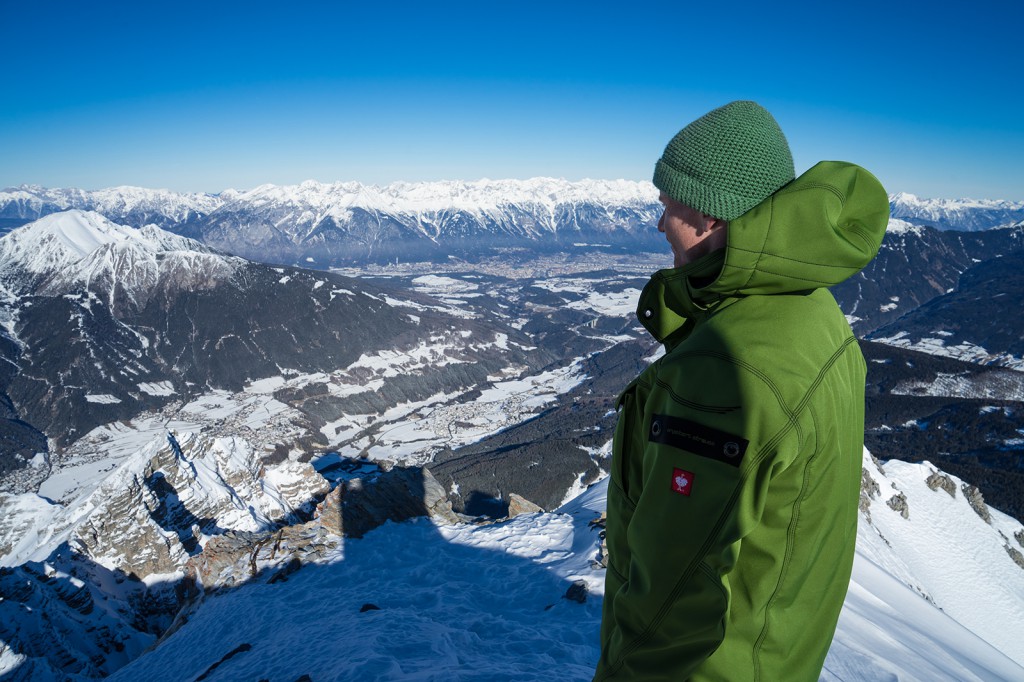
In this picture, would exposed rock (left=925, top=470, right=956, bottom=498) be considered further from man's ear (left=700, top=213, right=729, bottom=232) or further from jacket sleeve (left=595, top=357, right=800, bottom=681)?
man's ear (left=700, top=213, right=729, bottom=232)

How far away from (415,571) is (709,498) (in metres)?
20.3

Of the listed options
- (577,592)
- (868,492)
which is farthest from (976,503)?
(577,592)

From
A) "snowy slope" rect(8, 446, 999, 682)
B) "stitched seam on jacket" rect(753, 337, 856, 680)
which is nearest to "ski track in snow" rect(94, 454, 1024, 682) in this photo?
"snowy slope" rect(8, 446, 999, 682)

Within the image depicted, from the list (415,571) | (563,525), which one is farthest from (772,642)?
(563,525)

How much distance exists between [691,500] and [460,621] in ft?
52.1

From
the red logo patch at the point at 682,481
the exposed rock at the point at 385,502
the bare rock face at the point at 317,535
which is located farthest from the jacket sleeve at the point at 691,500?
the exposed rock at the point at 385,502

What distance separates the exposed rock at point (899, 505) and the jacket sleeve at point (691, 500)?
56.3m

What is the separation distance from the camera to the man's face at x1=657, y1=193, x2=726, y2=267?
249 cm

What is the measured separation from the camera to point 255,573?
22.0 metres

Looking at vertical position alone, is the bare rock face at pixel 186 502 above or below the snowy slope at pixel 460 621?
below

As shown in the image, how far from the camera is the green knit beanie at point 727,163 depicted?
2430 millimetres

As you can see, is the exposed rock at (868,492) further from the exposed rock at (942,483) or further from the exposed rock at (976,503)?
the exposed rock at (976,503)

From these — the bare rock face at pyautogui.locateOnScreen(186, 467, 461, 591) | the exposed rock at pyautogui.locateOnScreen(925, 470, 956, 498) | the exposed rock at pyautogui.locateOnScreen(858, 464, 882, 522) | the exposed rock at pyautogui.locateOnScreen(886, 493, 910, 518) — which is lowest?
the exposed rock at pyautogui.locateOnScreen(925, 470, 956, 498)

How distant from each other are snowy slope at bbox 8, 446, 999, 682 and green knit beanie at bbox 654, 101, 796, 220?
11622 millimetres
